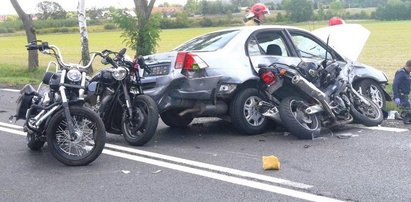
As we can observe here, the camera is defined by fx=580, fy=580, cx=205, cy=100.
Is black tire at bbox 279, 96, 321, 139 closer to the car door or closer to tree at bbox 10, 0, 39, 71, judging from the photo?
the car door

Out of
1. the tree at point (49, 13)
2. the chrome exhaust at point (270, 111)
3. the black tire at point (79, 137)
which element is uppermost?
the black tire at point (79, 137)

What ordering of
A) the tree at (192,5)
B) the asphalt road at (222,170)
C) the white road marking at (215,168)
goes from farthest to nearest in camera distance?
the tree at (192,5) → the white road marking at (215,168) → the asphalt road at (222,170)

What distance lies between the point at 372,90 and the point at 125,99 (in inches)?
169

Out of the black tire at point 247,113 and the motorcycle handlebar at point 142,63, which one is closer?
the motorcycle handlebar at point 142,63

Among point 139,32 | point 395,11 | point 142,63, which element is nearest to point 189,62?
point 142,63

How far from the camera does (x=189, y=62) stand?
302 inches

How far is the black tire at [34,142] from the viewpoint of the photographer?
703 cm

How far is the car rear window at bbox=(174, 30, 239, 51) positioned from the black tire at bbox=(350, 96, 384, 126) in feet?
6.82

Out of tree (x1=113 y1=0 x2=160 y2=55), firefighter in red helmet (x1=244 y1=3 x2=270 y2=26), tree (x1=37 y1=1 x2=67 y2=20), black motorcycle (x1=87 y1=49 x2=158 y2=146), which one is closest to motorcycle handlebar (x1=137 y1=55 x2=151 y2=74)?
black motorcycle (x1=87 y1=49 x2=158 y2=146)

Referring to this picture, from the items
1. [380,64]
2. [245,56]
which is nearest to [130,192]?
[245,56]

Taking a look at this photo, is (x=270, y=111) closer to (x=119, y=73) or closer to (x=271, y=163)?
(x=271, y=163)

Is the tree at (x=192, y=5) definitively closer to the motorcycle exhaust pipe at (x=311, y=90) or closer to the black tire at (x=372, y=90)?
the black tire at (x=372, y=90)

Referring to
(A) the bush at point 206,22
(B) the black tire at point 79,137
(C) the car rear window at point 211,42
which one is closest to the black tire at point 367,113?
(C) the car rear window at point 211,42

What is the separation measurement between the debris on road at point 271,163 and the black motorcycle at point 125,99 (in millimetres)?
1650
